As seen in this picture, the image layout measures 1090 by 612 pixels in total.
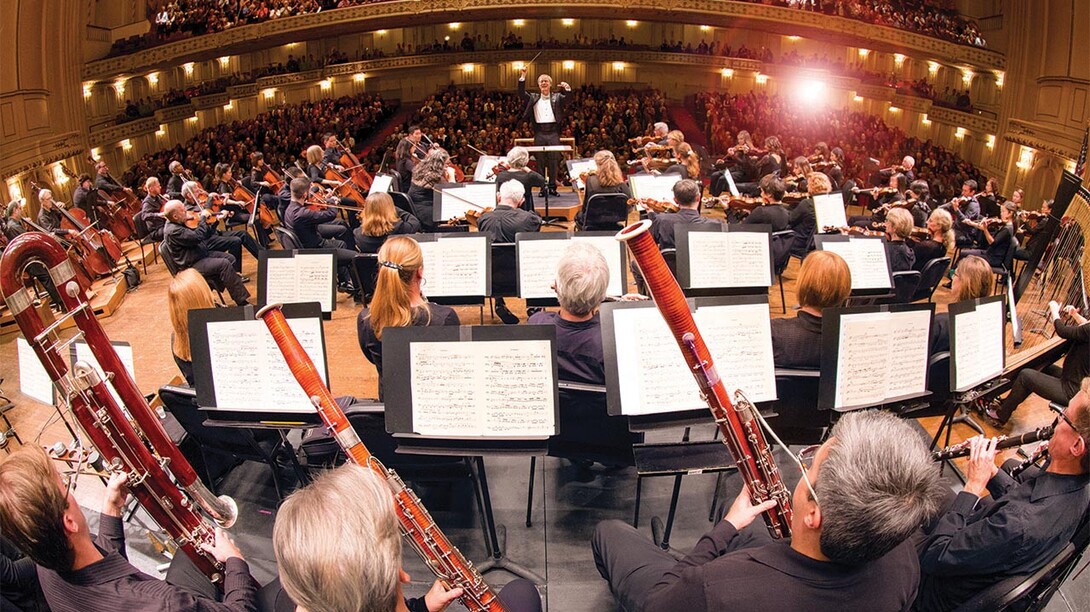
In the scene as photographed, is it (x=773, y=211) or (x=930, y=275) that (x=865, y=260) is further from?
(x=773, y=211)

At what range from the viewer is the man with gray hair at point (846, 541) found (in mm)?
1572

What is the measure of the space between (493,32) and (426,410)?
64.1 feet

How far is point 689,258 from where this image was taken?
4.74 metres

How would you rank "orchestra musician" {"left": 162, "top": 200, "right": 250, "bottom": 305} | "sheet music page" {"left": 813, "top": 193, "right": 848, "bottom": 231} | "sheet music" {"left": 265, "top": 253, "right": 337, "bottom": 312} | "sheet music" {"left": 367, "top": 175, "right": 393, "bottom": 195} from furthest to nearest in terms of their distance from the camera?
"sheet music" {"left": 367, "top": 175, "right": 393, "bottom": 195} < "sheet music page" {"left": 813, "top": 193, "right": 848, "bottom": 231} < "orchestra musician" {"left": 162, "top": 200, "right": 250, "bottom": 305} < "sheet music" {"left": 265, "top": 253, "right": 337, "bottom": 312}

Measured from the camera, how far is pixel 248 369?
3.14 meters

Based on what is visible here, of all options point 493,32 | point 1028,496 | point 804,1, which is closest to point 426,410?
point 1028,496

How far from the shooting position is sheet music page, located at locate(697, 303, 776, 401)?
300cm

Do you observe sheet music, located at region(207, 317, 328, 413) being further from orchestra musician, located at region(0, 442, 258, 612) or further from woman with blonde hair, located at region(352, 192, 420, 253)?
woman with blonde hair, located at region(352, 192, 420, 253)

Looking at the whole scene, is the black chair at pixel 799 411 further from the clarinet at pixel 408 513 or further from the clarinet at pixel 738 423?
the clarinet at pixel 408 513

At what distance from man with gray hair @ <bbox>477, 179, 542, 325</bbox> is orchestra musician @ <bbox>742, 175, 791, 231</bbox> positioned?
218 centimetres

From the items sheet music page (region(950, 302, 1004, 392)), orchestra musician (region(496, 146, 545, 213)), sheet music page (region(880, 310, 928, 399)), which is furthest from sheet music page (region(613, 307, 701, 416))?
orchestra musician (region(496, 146, 545, 213))

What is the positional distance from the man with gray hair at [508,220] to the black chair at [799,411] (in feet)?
10.3

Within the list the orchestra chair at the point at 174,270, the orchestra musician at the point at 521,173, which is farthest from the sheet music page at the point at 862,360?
the orchestra chair at the point at 174,270

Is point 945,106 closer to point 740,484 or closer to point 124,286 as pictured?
point 740,484
